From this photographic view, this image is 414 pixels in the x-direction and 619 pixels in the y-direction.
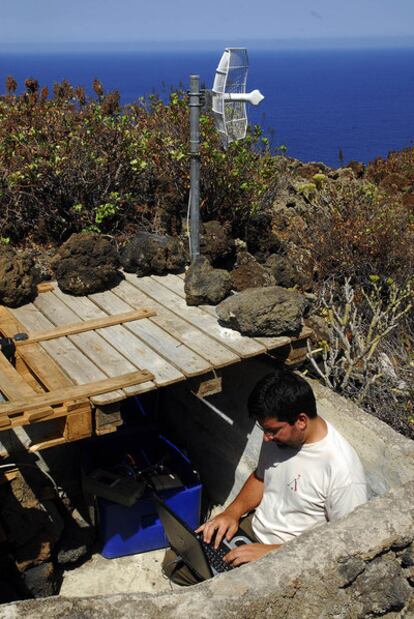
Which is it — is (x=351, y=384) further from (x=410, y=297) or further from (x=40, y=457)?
(x=40, y=457)

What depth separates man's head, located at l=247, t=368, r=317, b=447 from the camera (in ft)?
12.0

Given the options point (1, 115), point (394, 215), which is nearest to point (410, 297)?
point (394, 215)

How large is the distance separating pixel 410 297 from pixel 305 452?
3827mm

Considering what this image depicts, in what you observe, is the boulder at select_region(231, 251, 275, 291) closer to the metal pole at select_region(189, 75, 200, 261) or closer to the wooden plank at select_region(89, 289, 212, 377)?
the metal pole at select_region(189, 75, 200, 261)

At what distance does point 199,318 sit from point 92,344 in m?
0.96

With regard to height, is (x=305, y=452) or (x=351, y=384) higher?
(x=305, y=452)

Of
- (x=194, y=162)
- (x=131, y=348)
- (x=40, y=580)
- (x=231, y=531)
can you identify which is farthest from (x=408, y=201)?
(x=40, y=580)

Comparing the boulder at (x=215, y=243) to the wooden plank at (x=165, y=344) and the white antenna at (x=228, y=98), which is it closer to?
the white antenna at (x=228, y=98)

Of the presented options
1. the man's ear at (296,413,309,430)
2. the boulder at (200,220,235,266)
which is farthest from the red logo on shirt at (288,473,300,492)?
the boulder at (200,220,235,266)

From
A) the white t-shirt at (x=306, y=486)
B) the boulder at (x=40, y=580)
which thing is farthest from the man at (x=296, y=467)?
the boulder at (x=40, y=580)

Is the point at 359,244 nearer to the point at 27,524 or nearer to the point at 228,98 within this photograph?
the point at 228,98

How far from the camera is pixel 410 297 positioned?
7.11 m

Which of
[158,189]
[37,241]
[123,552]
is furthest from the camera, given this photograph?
[158,189]

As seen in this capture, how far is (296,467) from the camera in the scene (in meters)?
3.88
